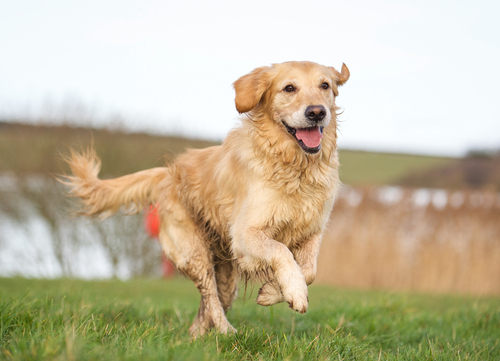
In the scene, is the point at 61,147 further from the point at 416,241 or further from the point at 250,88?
the point at 250,88

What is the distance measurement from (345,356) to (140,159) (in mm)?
10706

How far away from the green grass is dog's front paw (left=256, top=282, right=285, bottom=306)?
0.64 ft

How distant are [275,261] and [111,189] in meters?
2.02

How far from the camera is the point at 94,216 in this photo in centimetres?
465

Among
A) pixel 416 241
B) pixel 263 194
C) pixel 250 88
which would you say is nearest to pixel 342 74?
pixel 250 88

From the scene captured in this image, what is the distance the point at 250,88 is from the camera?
3705 mm

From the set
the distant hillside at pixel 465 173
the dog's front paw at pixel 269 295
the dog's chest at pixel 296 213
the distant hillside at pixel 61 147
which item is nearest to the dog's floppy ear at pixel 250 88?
the dog's chest at pixel 296 213

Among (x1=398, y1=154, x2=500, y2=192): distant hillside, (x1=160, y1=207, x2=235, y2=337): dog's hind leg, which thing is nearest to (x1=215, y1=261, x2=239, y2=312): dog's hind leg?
(x1=160, y1=207, x2=235, y2=337): dog's hind leg

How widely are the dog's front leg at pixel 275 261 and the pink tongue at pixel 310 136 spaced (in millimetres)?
723

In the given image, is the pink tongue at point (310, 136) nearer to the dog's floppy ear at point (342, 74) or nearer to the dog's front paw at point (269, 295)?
the dog's floppy ear at point (342, 74)

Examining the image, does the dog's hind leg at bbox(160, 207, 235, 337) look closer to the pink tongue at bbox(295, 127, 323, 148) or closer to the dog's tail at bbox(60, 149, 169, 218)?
the dog's tail at bbox(60, 149, 169, 218)

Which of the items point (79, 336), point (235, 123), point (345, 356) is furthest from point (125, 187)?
point (345, 356)

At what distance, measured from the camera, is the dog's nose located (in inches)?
132

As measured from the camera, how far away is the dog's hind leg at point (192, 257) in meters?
4.02
